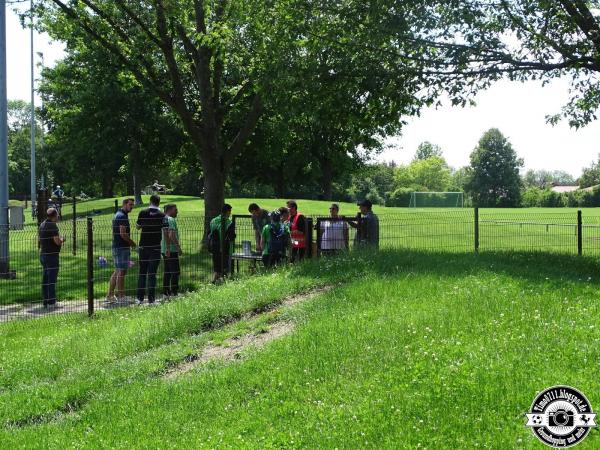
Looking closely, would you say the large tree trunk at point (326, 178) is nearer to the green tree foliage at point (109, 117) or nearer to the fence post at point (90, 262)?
the green tree foliage at point (109, 117)

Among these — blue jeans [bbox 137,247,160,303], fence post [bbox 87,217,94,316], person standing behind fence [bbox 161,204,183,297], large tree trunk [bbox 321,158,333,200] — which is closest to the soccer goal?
large tree trunk [bbox 321,158,333,200]

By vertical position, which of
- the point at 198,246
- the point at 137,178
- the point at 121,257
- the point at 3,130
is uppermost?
the point at 3,130

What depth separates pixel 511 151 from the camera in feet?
337

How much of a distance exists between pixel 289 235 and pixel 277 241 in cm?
27

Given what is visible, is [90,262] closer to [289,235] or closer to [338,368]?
[289,235]

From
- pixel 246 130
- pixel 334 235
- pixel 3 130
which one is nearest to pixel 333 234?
pixel 334 235

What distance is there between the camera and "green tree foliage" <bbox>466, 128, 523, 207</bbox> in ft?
330

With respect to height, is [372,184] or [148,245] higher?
[372,184]

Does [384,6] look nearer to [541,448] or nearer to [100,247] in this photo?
[541,448]

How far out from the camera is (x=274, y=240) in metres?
13.4

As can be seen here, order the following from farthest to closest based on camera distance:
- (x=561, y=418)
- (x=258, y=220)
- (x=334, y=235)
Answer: (x=258, y=220) < (x=334, y=235) < (x=561, y=418)

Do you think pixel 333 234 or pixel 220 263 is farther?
pixel 220 263

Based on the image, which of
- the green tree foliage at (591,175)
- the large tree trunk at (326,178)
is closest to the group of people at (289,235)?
the large tree trunk at (326,178)

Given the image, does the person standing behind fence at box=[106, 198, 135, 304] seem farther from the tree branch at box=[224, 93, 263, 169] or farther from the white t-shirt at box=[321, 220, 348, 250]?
the tree branch at box=[224, 93, 263, 169]
